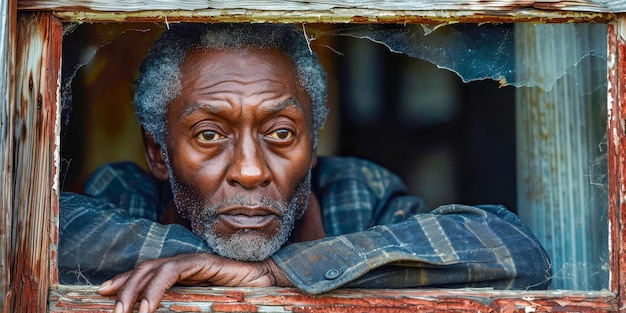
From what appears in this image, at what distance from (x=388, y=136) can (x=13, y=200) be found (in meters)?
3.13

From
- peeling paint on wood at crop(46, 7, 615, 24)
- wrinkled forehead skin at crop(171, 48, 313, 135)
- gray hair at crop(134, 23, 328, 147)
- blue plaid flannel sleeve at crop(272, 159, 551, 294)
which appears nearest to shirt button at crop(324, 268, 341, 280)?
blue plaid flannel sleeve at crop(272, 159, 551, 294)

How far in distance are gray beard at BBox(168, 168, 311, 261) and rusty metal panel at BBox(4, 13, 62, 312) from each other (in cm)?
48

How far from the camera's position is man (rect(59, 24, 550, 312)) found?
6.65ft

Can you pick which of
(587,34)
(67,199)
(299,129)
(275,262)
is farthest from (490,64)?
(67,199)

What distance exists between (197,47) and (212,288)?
35.2 inches

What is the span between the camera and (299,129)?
8.61 ft

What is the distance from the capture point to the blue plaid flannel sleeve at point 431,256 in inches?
78.6

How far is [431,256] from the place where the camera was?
2.05 m

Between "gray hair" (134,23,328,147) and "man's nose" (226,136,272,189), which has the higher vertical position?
"gray hair" (134,23,328,147)

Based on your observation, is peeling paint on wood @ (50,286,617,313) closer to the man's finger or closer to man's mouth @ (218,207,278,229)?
the man's finger

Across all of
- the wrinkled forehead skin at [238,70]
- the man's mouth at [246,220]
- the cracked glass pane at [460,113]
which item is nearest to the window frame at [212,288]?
the cracked glass pane at [460,113]

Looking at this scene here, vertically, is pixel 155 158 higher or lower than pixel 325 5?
lower

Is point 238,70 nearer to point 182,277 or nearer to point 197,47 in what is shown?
point 197,47

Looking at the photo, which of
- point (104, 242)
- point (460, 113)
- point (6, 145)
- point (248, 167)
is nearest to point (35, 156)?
point (6, 145)
